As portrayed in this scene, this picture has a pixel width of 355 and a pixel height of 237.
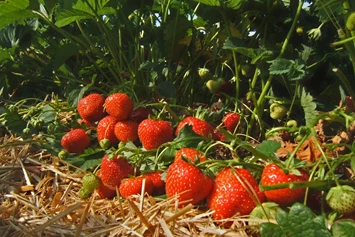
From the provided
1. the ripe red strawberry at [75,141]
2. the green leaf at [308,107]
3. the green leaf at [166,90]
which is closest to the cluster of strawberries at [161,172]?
the ripe red strawberry at [75,141]

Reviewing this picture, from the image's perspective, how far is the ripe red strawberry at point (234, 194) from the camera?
1.15m

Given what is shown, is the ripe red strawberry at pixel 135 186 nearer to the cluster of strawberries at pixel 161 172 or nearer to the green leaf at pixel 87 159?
the cluster of strawberries at pixel 161 172

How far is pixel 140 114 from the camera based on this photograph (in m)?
1.72

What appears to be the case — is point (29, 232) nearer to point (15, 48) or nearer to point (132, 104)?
point (132, 104)

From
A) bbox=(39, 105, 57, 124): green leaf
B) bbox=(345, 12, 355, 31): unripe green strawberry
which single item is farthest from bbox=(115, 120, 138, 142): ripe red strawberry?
bbox=(345, 12, 355, 31): unripe green strawberry

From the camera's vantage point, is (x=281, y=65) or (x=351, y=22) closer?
(x=351, y=22)

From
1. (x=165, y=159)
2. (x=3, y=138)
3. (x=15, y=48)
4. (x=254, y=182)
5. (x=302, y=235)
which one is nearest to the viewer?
(x=302, y=235)

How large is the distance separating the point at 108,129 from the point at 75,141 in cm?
13

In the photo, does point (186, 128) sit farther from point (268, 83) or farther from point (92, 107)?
point (92, 107)

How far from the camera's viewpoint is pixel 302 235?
91 cm

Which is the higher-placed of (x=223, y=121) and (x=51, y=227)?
(x=223, y=121)

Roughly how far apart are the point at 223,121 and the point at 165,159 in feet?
1.20

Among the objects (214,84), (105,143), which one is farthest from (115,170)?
(214,84)

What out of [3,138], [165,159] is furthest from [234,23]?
[3,138]
